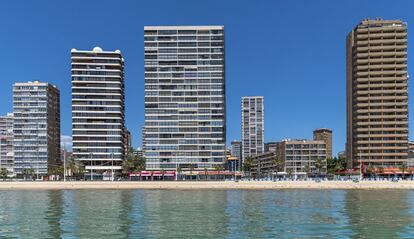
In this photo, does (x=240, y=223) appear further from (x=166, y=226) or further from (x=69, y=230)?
(x=69, y=230)

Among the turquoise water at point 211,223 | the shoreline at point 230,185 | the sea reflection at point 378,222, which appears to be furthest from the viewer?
the shoreline at point 230,185

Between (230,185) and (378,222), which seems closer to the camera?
(378,222)

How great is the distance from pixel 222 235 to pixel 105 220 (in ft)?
57.2

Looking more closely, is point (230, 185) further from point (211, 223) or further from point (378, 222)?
point (378, 222)

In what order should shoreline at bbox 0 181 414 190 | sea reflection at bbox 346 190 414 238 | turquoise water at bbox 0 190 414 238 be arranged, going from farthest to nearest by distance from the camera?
shoreline at bbox 0 181 414 190 < turquoise water at bbox 0 190 414 238 < sea reflection at bbox 346 190 414 238

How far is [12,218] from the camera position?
56.9 m

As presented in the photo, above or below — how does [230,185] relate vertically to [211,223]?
below

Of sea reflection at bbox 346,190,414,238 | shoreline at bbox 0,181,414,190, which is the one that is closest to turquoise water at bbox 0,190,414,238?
sea reflection at bbox 346,190,414,238

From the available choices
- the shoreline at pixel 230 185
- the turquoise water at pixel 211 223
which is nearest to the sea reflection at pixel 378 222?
the turquoise water at pixel 211 223

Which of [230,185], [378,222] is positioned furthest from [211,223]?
[230,185]

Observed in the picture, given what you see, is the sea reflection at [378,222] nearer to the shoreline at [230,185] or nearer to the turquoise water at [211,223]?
the turquoise water at [211,223]

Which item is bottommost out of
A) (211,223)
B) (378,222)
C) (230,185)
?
(230,185)

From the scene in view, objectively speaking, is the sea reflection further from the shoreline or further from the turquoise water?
the shoreline

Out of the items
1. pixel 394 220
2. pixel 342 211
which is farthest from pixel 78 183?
pixel 394 220
